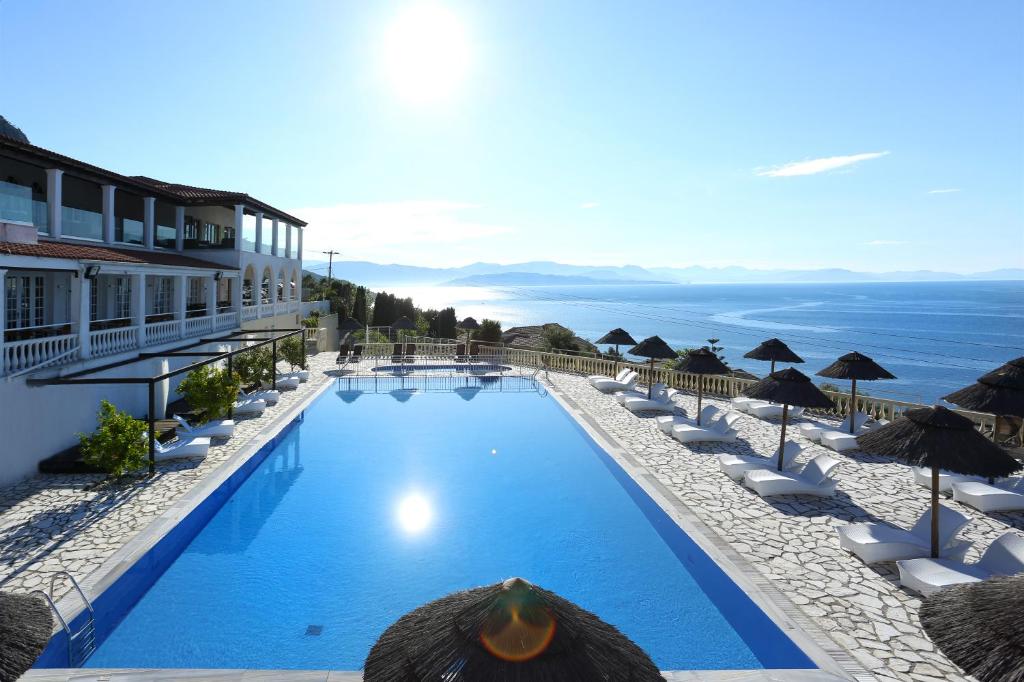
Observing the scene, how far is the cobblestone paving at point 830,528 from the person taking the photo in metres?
6.54

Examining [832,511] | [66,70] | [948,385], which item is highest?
[66,70]

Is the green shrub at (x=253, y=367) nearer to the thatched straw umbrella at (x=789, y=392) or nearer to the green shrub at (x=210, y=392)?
the green shrub at (x=210, y=392)

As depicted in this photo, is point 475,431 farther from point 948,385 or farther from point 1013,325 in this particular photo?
point 1013,325

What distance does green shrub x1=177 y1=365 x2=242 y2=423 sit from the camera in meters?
15.2

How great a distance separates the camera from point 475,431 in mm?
18000

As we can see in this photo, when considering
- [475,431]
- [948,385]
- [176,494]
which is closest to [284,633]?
[176,494]

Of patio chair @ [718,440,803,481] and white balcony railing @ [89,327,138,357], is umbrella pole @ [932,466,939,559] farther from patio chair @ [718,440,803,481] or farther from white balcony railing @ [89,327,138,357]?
white balcony railing @ [89,327,138,357]

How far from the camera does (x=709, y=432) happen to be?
15.0 meters

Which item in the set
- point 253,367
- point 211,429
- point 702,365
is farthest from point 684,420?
point 253,367

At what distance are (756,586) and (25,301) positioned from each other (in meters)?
18.7

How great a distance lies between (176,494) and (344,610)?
5.00 meters

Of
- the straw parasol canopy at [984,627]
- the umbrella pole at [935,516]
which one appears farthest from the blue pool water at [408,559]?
the umbrella pole at [935,516]

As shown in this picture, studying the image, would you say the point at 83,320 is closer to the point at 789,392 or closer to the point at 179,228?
the point at 179,228

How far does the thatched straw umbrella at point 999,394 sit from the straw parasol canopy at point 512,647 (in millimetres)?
12055
